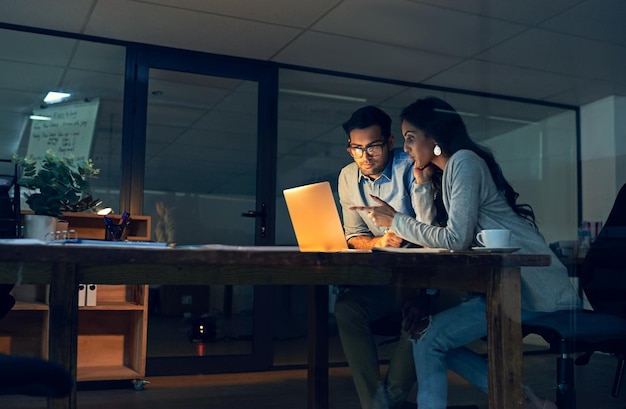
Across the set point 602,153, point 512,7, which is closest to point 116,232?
point 512,7

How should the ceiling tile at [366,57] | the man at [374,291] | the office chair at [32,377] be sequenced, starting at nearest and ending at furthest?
the office chair at [32,377] < the man at [374,291] < the ceiling tile at [366,57]

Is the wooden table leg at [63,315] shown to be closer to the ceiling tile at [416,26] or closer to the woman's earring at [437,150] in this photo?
the woman's earring at [437,150]

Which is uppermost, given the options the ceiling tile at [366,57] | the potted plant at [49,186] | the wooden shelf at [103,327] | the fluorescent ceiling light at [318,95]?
the ceiling tile at [366,57]

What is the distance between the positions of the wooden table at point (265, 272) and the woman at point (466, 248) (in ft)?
0.63

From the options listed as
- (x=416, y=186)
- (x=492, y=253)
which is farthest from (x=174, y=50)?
(x=492, y=253)

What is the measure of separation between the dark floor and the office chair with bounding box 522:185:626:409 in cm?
5

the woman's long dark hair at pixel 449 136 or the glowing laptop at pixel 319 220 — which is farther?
the woman's long dark hair at pixel 449 136

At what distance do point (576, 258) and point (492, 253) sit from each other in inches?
53.8

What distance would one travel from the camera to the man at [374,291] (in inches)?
79.0

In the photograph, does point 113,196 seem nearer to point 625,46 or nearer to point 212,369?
point 212,369

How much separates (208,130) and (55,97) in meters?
0.98

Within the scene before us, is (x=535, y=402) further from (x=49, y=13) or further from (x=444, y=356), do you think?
(x=49, y=13)

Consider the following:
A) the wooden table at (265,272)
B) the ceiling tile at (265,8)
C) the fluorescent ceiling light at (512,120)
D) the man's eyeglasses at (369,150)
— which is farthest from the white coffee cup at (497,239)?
the fluorescent ceiling light at (512,120)

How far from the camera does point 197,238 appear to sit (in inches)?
139
